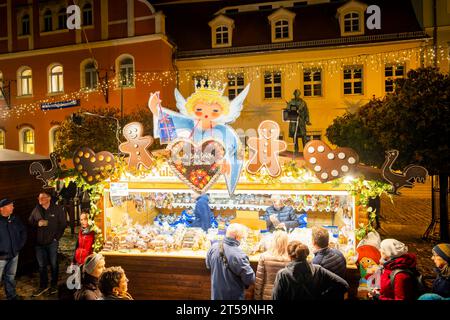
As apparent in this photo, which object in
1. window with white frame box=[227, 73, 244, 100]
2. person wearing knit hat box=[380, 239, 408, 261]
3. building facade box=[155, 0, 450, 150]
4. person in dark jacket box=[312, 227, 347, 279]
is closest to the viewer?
person wearing knit hat box=[380, 239, 408, 261]

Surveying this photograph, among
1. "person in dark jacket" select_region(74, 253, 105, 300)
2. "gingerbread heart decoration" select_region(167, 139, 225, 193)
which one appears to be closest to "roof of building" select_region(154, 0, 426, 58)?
"gingerbread heart decoration" select_region(167, 139, 225, 193)

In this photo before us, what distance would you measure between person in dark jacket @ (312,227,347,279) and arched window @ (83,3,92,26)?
18.6m

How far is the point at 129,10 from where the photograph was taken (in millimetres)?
17828

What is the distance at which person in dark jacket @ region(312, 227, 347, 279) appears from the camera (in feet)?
14.1

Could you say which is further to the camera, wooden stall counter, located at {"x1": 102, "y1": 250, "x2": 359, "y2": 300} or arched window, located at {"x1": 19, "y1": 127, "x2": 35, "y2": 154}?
arched window, located at {"x1": 19, "y1": 127, "x2": 35, "y2": 154}

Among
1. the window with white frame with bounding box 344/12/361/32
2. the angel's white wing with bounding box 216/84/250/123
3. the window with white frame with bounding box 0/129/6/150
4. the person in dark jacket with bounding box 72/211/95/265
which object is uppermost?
the window with white frame with bounding box 344/12/361/32

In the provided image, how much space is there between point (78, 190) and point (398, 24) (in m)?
17.5

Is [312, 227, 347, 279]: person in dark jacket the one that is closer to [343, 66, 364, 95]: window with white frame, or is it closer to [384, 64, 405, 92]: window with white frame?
[343, 66, 364, 95]: window with white frame

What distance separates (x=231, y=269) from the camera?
4.42m

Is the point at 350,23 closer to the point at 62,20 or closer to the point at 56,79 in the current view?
the point at 62,20

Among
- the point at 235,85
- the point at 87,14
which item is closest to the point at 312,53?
the point at 235,85

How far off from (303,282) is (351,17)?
17733mm

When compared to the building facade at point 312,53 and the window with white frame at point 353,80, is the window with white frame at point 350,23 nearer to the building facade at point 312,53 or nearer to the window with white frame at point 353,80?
the building facade at point 312,53

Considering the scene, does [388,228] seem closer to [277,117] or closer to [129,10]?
[277,117]
